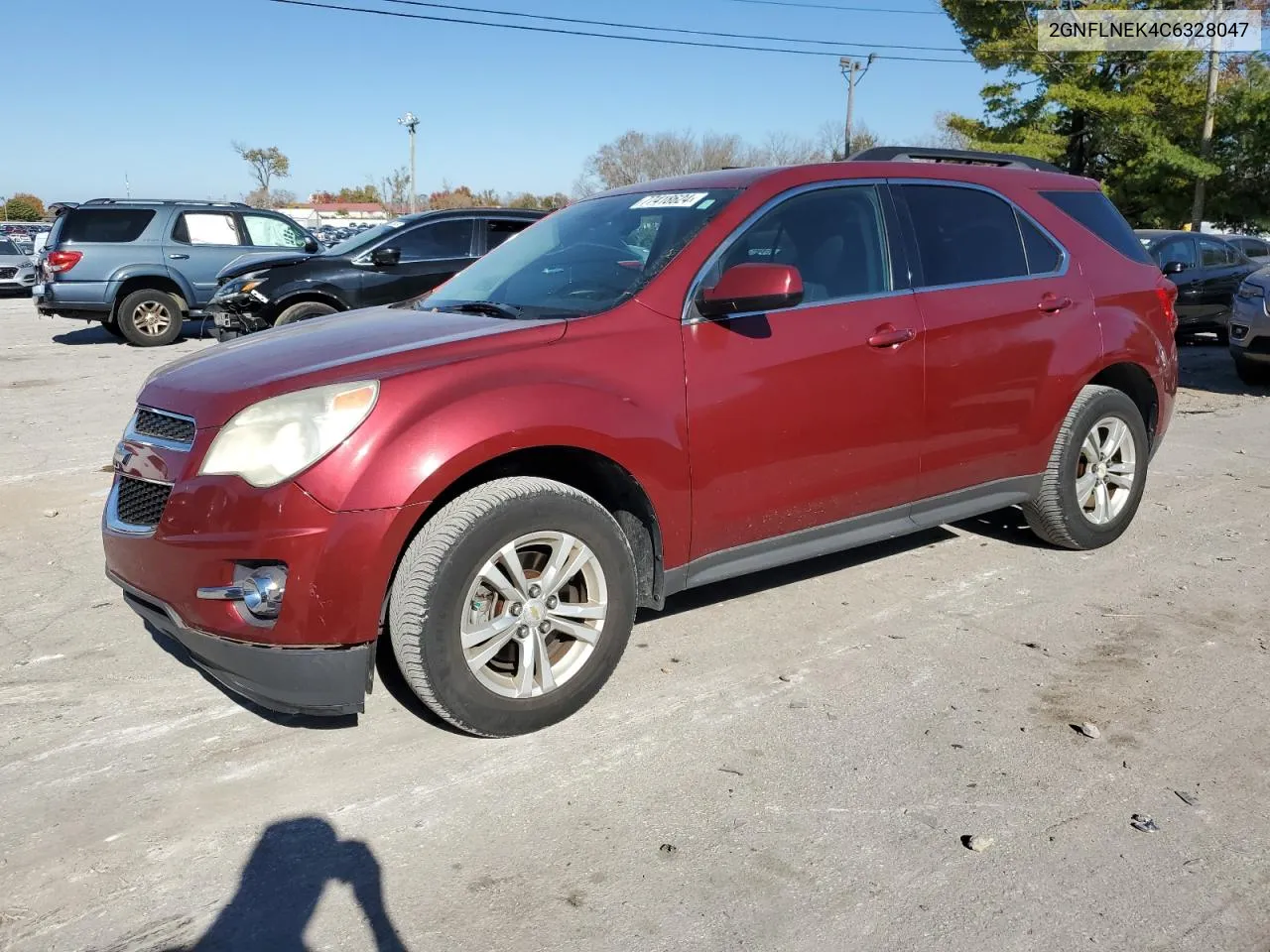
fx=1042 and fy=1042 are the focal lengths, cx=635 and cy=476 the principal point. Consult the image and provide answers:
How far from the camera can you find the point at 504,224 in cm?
1138

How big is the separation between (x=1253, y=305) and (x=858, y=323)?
7988 mm

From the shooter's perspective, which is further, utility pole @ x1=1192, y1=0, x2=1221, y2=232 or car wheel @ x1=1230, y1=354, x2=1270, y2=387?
utility pole @ x1=1192, y1=0, x2=1221, y2=232

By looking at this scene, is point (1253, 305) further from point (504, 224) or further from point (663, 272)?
point (663, 272)

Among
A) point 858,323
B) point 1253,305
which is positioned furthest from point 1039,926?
point 1253,305

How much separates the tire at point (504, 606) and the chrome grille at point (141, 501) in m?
0.76

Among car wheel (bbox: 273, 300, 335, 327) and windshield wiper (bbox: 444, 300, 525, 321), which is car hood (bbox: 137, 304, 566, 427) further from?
car wheel (bbox: 273, 300, 335, 327)

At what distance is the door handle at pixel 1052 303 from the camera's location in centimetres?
464

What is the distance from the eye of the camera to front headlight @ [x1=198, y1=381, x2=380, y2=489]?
2.94m

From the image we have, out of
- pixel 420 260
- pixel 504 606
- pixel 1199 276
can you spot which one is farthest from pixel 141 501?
pixel 1199 276

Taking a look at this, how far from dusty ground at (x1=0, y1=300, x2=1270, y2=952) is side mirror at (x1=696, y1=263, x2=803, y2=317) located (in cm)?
131

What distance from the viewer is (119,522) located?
3.32 meters

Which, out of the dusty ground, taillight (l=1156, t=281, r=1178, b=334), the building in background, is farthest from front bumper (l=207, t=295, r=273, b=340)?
the building in background

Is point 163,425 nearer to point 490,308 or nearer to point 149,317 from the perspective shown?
point 490,308

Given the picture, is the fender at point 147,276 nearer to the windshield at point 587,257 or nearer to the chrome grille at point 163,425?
the windshield at point 587,257
